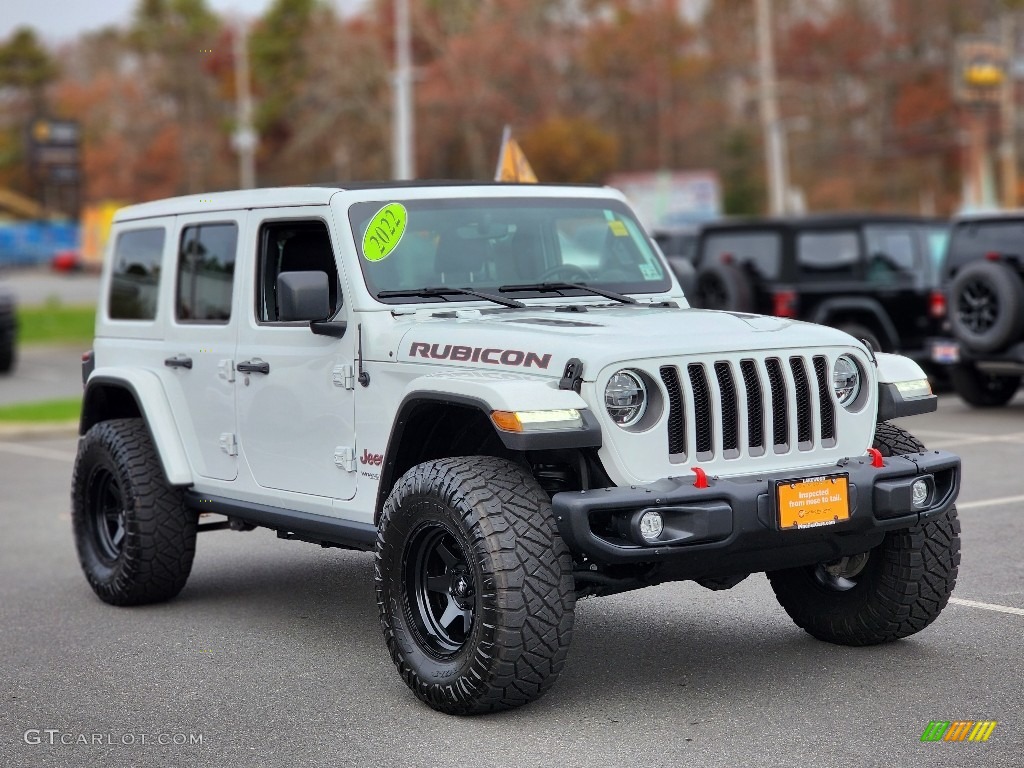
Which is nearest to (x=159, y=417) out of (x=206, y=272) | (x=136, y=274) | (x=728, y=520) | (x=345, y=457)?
(x=206, y=272)

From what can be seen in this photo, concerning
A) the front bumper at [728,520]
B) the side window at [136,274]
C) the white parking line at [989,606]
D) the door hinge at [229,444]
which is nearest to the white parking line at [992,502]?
the white parking line at [989,606]

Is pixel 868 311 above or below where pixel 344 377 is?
below

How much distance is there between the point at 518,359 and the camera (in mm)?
5602

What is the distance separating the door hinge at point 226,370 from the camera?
23.4 feet

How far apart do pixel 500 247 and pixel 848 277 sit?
10662mm

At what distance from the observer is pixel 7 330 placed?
24.2 m

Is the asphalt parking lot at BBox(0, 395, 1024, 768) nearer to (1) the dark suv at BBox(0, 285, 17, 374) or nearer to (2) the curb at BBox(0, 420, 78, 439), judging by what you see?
(2) the curb at BBox(0, 420, 78, 439)

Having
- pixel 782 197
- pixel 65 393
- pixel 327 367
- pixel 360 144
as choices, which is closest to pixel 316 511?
pixel 327 367

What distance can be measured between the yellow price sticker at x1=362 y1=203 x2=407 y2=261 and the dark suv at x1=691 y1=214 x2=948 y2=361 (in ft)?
33.3

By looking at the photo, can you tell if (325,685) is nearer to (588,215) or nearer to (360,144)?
(588,215)

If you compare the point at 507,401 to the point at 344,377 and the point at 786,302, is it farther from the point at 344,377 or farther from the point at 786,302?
the point at 786,302

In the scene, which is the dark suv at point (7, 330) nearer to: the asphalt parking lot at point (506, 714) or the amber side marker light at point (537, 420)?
the asphalt parking lot at point (506, 714)

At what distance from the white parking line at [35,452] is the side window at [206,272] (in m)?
6.91

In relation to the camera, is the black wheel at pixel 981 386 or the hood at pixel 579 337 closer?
the hood at pixel 579 337
